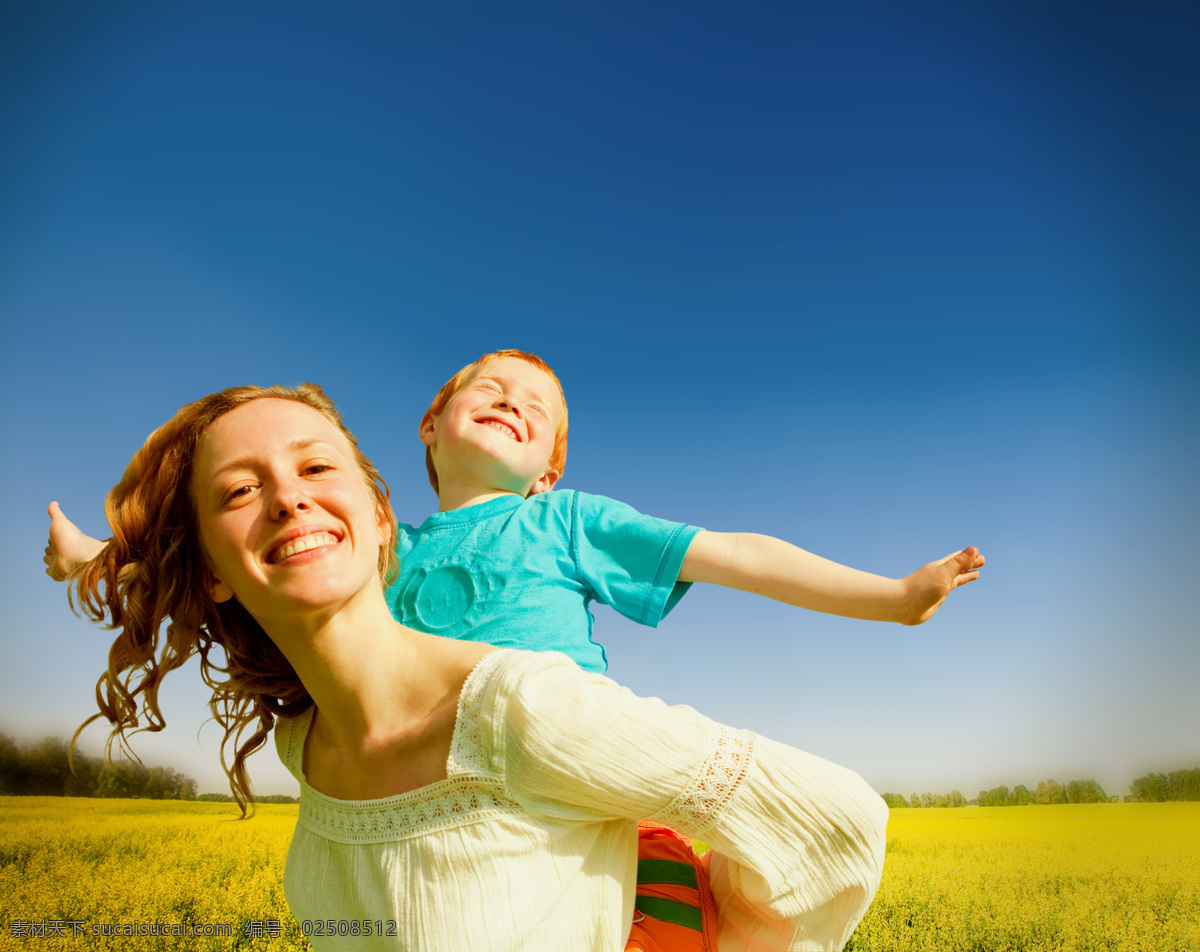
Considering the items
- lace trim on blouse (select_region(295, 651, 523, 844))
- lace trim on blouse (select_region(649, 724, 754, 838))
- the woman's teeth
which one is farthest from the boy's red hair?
lace trim on blouse (select_region(649, 724, 754, 838))

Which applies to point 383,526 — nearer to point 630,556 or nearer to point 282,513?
point 282,513

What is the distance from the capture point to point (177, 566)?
1892mm

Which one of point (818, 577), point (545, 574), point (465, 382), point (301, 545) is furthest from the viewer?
point (465, 382)

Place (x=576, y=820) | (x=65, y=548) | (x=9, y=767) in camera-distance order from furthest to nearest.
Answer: (x=9, y=767) < (x=65, y=548) < (x=576, y=820)

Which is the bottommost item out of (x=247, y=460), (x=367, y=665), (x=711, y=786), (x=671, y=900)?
(x=671, y=900)

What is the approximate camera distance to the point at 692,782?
1.28m

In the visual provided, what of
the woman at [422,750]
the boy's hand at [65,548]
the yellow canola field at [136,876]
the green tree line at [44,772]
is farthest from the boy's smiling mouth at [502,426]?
the green tree line at [44,772]

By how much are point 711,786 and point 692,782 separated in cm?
4

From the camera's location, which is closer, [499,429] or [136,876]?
[499,429]

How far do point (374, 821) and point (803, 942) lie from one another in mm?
946

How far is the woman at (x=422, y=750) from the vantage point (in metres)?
1.29

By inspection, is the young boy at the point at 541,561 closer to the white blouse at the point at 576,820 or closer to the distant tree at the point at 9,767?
the white blouse at the point at 576,820

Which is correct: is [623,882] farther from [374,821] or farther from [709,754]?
[374,821]

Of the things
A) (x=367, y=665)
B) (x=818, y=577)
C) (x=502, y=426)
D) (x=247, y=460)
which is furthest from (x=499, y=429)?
(x=818, y=577)
